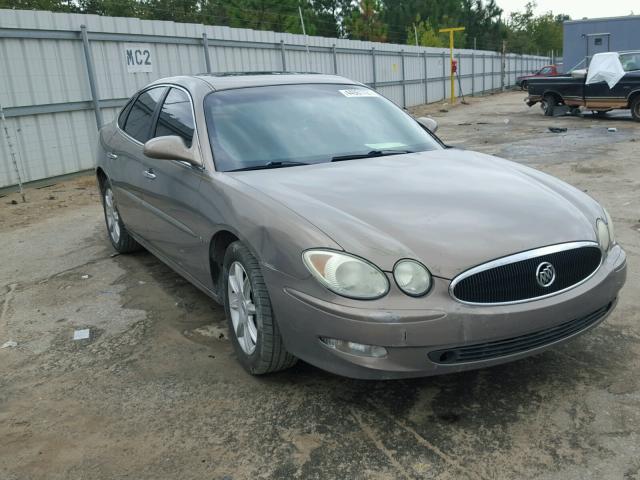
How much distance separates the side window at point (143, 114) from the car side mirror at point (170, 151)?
994 mm

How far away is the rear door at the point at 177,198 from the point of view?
3566 millimetres

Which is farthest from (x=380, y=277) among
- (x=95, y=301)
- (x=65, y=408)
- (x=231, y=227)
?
(x=95, y=301)

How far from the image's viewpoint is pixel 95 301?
→ 14.8 feet

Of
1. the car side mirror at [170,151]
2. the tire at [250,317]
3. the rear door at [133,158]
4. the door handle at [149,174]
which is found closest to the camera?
the tire at [250,317]

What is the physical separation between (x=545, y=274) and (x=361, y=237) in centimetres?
82

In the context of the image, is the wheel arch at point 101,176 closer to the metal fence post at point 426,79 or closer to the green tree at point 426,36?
the metal fence post at point 426,79

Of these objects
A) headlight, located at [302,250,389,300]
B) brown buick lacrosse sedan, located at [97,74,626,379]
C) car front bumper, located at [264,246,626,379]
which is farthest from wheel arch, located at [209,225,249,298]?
headlight, located at [302,250,389,300]

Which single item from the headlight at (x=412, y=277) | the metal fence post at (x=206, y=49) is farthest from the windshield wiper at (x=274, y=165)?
the metal fence post at (x=206, y=49)

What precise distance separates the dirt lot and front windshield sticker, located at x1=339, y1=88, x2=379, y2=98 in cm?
176

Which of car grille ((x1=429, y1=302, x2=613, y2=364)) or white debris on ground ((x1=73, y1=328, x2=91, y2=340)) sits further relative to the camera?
white debris on ground ((x1=73, y1=328, x2=91, y2=340))

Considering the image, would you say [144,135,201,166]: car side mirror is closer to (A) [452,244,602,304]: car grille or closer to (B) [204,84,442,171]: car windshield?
(B) [204,84,442,171]: car windshield

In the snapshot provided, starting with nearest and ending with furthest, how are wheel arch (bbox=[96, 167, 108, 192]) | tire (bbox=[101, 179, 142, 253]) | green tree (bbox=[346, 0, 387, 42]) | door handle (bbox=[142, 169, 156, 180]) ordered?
door handle (bbox=[142, 169, 156, 180]) → tire (bbox=[101, 179, 142, 253]) → wheel arch (bbox=[96, 167, 108, 192]) → green tree (bbox=[346, 0, 387, 42])

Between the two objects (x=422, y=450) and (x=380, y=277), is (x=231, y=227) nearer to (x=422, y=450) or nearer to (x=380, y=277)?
(x=380, y=277)

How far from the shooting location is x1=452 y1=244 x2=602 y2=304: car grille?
248cm
